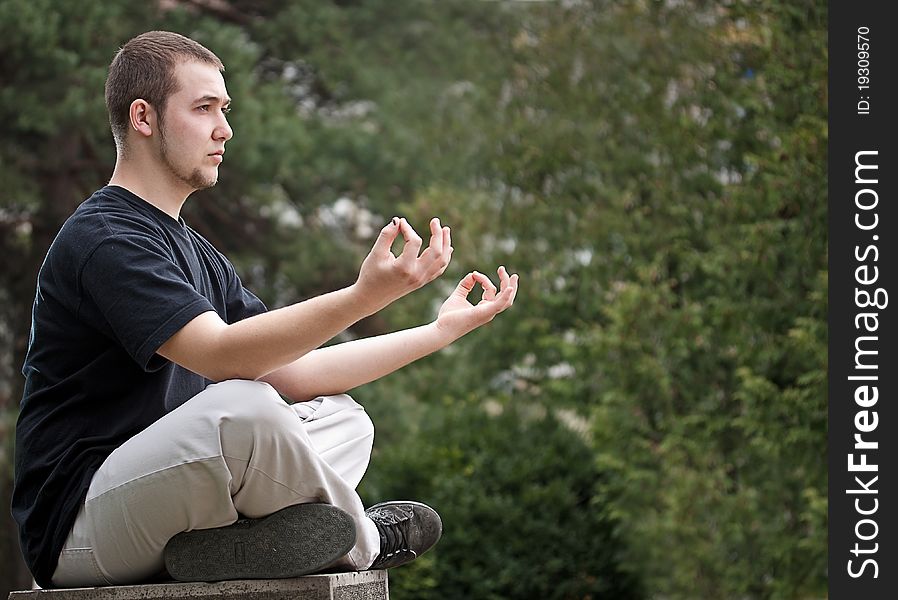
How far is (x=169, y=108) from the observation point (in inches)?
99.1

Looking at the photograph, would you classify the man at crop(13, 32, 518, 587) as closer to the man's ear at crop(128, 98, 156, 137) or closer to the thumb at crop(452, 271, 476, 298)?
the man's ear at crop(128, 98, 156, 137)

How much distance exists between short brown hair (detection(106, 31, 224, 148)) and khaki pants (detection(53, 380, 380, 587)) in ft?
2.08

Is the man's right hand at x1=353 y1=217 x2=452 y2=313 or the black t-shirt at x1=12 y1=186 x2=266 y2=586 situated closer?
the man's right hand at x1=353 y1=217 x2=452 y2=313

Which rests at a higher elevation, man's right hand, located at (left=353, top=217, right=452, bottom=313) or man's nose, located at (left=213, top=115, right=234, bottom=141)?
man's nose, located at (left=213, top=115, right=234, bottom=141)

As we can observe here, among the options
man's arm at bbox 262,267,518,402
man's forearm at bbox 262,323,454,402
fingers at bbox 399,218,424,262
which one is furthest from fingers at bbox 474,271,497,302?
fingers at bbox 399,218,424,262

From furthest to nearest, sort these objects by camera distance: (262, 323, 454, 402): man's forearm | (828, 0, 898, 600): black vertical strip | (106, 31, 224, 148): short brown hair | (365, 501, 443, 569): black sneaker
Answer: (828, 0, 898, 600): black vertical strip, (262, 323, 454, 402): man's forearm, (365, 501, 443, 569): black sneaker, (106, 31, 224, 148): short brown hair

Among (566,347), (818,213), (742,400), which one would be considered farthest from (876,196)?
(566,347)

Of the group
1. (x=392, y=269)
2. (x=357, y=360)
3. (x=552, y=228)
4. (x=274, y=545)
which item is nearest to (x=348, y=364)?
(x=357, y=360)

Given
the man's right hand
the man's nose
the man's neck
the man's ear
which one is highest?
the man's ear

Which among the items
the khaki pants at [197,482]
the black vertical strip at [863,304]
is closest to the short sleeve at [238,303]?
the khaki pants at [197,482]

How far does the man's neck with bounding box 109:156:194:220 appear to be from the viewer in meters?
2.57

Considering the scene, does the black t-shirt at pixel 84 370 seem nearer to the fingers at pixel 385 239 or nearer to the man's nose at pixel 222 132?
the man's nose at pixel 222 132

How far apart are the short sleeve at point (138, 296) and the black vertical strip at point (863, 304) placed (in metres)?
3.96

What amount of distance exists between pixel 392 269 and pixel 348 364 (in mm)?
632
